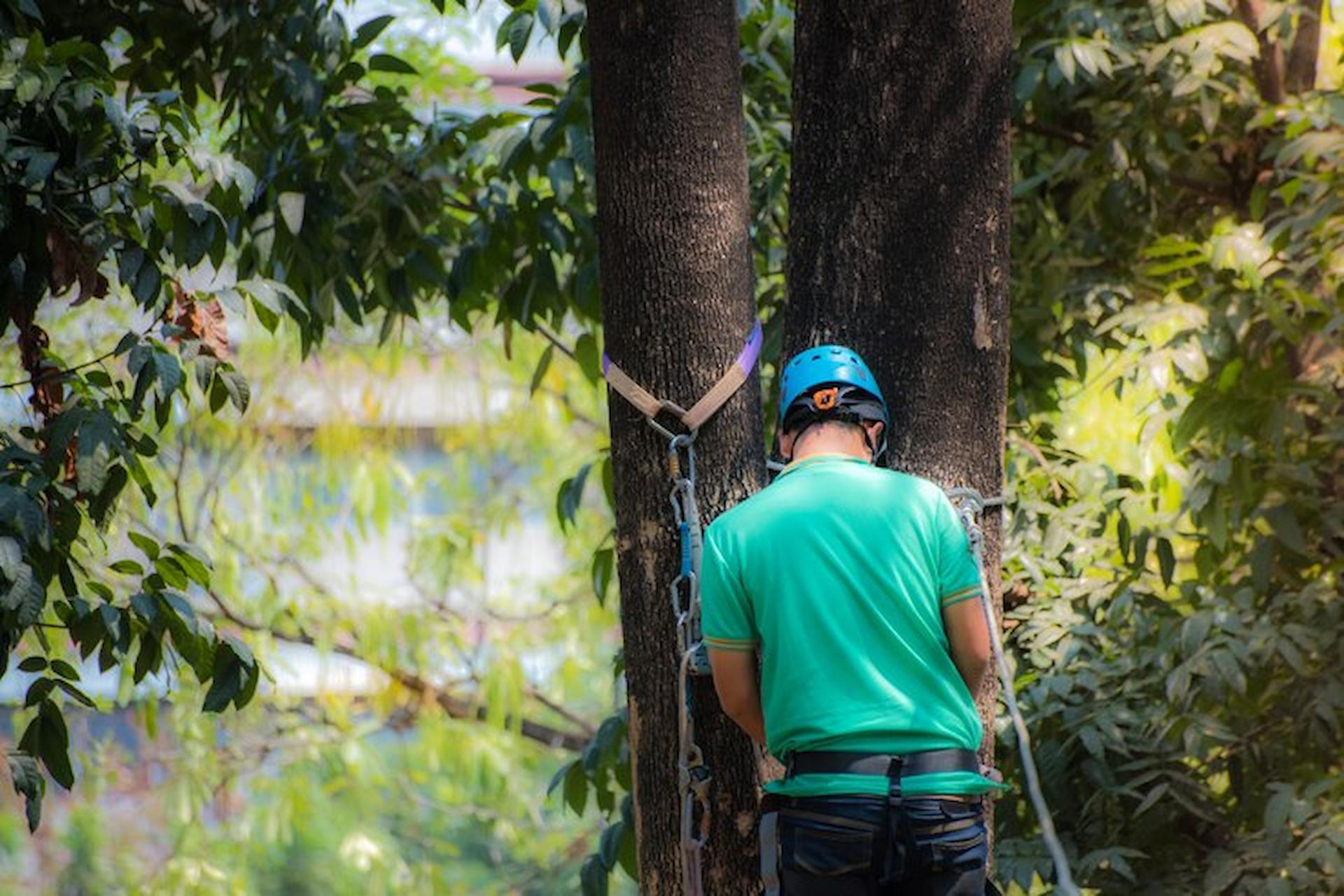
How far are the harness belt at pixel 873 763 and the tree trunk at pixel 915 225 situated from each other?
0.28m

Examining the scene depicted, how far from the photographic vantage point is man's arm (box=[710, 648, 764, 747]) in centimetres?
253

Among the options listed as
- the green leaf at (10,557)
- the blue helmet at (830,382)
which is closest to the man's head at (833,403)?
the blue helmet at (830,382)

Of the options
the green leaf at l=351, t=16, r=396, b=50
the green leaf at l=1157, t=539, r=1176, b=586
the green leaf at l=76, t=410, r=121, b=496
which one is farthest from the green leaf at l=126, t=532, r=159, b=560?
the green leaf at l=1157, t=539, r=1176, b=586

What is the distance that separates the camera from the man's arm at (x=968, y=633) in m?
2.53

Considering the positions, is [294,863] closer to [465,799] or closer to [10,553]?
[465,799]

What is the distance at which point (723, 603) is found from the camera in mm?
2529

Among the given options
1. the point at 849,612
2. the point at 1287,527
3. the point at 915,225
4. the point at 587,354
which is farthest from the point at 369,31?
the point at 1287,527

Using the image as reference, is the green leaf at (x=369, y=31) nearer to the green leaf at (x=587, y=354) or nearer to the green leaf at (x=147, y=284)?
the green leaf at (x=587, y=354)

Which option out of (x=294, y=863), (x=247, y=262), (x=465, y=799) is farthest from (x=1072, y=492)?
(x=294, y=863)

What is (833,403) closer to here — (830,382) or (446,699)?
(830,382)

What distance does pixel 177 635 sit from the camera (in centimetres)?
298

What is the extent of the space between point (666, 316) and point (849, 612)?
57 cm

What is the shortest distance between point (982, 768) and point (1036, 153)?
7.76 feet

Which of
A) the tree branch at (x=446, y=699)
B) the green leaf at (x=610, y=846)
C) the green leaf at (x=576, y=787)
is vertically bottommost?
the tree branch at (x=446, y=699)
